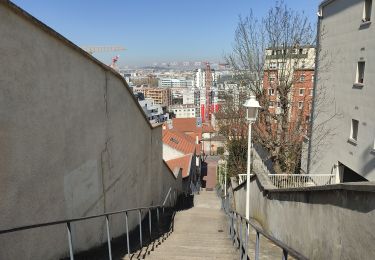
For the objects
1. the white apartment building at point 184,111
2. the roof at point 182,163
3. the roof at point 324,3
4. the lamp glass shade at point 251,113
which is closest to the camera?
the lamp glass shade at point 251,113

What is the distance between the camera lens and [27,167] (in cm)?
417

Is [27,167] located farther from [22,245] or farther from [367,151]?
[367,151]

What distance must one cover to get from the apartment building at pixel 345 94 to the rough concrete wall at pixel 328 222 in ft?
14.5

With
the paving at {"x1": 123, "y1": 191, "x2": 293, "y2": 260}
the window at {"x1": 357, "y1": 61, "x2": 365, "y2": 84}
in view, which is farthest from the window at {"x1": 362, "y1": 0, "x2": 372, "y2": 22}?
the paving at {"x1": 123, "y1": 191, "x2": 293, "y2": 260}

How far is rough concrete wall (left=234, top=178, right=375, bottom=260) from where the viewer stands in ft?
15.4

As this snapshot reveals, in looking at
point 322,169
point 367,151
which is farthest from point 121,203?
point 322,169

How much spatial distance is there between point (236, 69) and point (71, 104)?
13.3 m

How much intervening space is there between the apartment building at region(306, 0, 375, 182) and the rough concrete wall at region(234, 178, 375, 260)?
4.42m

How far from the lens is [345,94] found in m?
13.4

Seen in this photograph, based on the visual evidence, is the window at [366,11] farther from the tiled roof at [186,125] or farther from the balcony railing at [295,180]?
the tiled roof at [186,125]

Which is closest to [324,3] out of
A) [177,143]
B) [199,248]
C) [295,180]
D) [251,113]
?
[295,180]

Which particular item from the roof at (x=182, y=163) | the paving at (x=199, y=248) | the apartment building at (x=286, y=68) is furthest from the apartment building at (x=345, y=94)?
the roof at (x=182, y=163)

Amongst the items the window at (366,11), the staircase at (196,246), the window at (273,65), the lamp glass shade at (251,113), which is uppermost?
the window at (366,11)

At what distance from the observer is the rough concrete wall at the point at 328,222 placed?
4684mm
